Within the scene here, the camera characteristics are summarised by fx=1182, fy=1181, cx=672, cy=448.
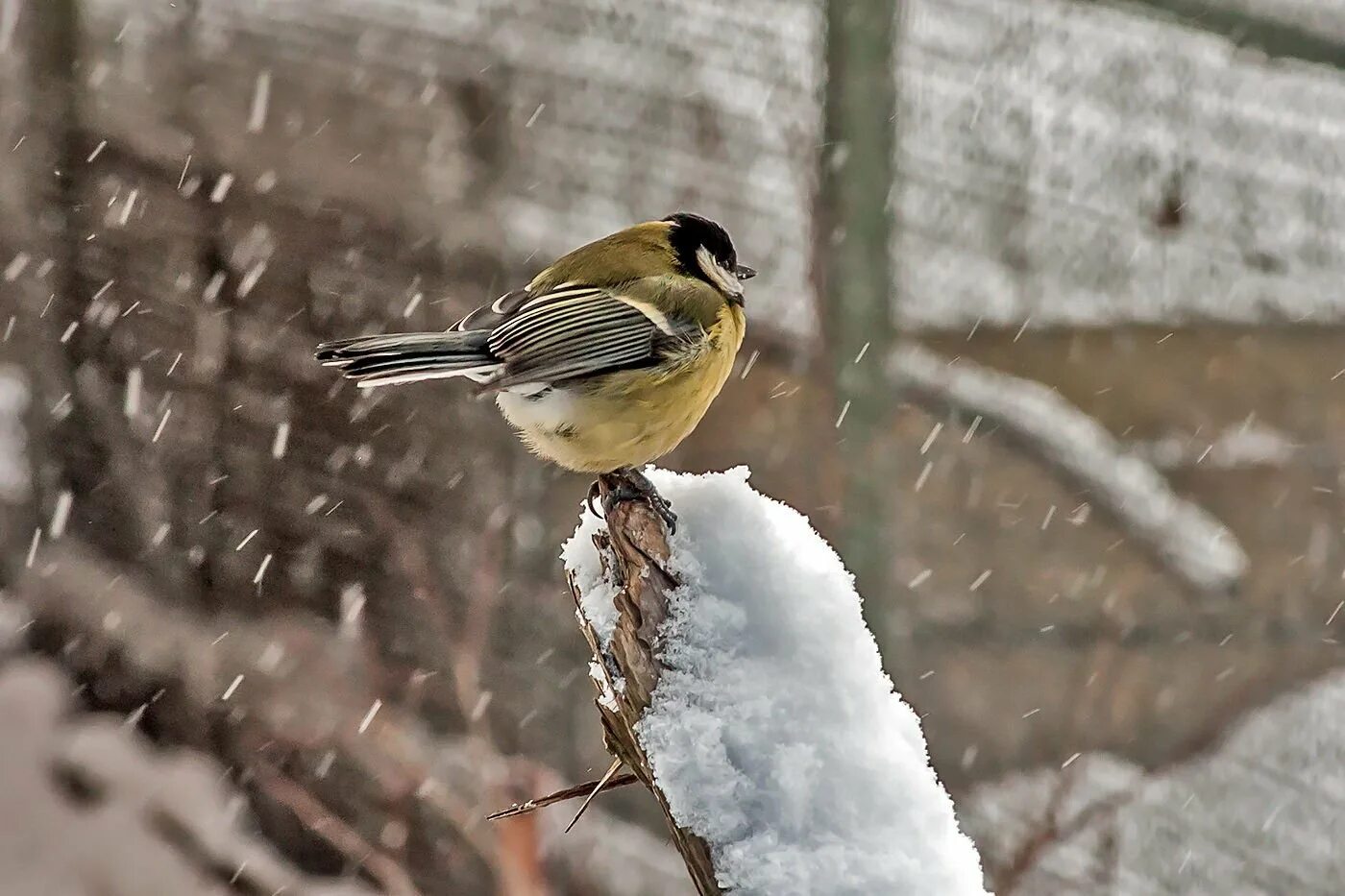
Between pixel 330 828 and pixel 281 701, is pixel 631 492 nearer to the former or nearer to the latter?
pixel 330 828

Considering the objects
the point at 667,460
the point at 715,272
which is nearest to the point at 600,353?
the point at 715,272

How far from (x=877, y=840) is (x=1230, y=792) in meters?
2.53

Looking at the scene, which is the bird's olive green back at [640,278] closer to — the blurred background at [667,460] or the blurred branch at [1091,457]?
the blurred background at [667,460]

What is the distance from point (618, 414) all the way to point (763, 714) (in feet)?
1.93

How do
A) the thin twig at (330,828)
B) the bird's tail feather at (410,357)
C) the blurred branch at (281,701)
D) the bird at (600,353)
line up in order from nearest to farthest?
the bird's tail feather at (410,357) < the bird at (600,353) < the thin twig at (330,828) < the blurred branch at (281,701)

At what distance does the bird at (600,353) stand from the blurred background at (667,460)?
4.29ft

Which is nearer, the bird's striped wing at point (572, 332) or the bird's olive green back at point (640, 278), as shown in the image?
the bird's striped wing at point (572, 332)

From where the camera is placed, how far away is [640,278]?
1306 millimetres

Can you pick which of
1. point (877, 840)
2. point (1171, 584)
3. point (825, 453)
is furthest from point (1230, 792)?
point (877, 840)

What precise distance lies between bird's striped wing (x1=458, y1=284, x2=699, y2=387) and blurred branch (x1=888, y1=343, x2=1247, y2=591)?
1670 millimetres

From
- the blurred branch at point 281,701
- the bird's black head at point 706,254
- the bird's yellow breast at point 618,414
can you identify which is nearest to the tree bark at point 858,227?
the blurred branch at point 281,701

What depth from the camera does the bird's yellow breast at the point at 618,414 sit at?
1204 mm

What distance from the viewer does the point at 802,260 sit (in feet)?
9.27

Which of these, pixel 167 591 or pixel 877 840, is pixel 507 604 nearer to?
pixel 167 591
